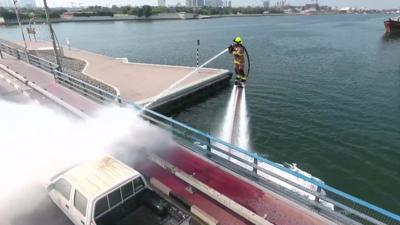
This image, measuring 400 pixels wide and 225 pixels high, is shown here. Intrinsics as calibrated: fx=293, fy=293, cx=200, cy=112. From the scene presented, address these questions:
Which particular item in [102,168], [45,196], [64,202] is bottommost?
[45,196]

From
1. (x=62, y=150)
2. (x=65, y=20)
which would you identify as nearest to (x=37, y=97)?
(x=62, y=150)

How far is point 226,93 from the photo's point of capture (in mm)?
36406

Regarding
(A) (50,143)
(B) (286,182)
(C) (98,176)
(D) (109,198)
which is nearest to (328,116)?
(B) (286,182)

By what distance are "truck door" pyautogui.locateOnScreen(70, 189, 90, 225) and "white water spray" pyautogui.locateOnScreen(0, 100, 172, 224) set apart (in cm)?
235

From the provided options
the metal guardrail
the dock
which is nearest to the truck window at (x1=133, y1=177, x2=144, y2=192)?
the dock

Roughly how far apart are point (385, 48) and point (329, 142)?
5422 centimetres

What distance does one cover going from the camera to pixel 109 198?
810 centimetres

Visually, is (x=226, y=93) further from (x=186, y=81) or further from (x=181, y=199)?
(x=181, y=199)

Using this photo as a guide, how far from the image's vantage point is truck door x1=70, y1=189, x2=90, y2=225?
26.1 feet

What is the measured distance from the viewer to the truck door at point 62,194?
8.61 m

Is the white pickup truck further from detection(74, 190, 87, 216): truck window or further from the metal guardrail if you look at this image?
the metal guardrail

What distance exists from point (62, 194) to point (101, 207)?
1660 mm

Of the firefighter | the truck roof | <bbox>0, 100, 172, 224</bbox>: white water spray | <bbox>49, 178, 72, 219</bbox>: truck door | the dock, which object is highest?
the firefighter

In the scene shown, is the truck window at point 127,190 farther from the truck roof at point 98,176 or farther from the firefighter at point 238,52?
the firefighter at point 238,52
